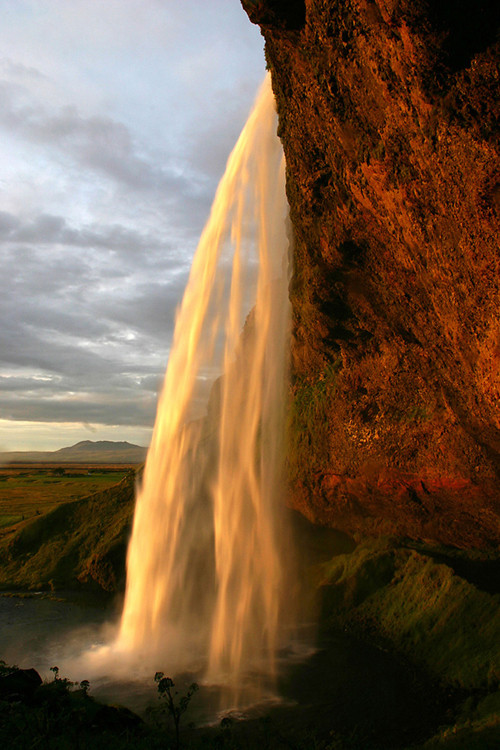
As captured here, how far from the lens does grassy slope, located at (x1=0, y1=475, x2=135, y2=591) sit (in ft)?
69.2

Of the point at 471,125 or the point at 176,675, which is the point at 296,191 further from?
the point at 176,675

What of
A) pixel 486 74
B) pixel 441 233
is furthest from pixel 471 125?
pixel 441 233

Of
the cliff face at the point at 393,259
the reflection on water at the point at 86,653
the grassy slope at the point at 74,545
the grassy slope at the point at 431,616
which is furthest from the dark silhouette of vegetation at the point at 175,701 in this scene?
the grassy slope at the point at 74,545

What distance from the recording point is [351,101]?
9.02 meters

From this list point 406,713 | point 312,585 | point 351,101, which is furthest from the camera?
point 312,585

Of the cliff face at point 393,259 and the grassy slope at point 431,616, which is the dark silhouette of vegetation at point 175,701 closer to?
the grassy slope at point 431,616

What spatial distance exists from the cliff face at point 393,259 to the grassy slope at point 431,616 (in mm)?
1301

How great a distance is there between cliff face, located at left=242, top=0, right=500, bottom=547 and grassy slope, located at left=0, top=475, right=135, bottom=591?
9.04 metres

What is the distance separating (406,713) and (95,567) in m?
14.8

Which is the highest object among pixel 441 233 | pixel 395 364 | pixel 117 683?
pixel 441 233

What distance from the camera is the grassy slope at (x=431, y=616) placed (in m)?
9.33

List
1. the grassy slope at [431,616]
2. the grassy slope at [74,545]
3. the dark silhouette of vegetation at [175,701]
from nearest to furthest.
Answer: the dark silhouette of vegetation at [175,701], the grassy slope at [431,616], the grassy slope at [74,545]

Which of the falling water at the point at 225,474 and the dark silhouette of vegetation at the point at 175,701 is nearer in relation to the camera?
the dark silhouette of vegetation at the point at 175,701

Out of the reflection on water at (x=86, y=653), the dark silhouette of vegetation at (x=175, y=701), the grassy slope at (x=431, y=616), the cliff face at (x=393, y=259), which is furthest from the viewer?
the reflection on water at (x=86, y=653)
